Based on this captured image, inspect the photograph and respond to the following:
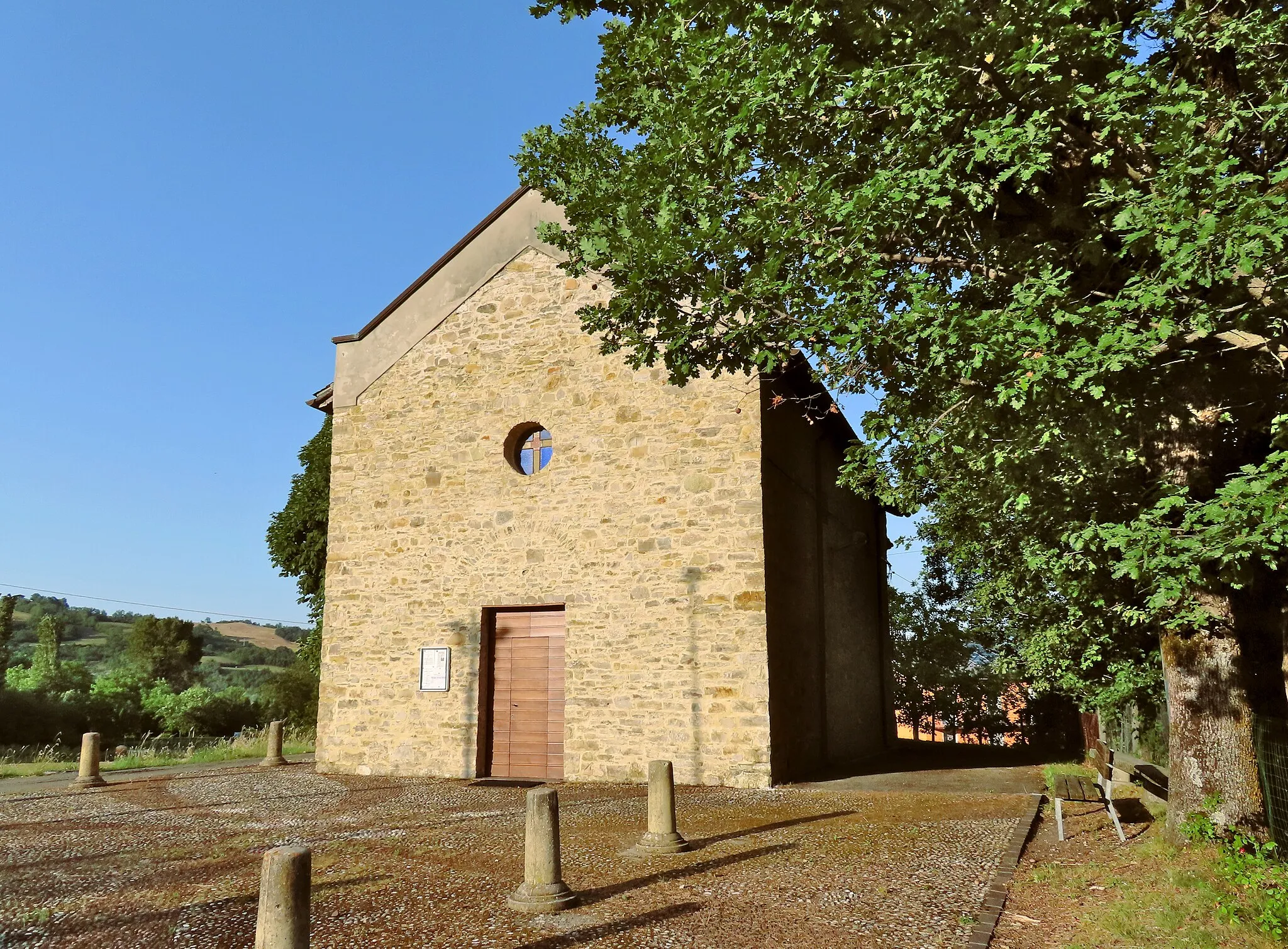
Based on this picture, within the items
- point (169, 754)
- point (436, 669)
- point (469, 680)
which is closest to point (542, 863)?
point (469, 680)

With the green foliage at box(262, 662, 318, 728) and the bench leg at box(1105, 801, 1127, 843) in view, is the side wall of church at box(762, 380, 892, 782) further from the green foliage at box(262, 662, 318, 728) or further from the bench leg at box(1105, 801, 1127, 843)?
the green foliage at box(262, 662, 318, 728)

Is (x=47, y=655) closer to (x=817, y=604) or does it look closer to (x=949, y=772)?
(x=817, y=604)

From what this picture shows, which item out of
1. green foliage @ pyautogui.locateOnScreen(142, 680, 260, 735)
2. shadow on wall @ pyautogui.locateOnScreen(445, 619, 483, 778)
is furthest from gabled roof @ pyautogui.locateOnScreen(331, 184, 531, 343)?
green foliage @ pyautogui.locateOnScreen(142, 680, 260, 735)

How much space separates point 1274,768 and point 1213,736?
456mm

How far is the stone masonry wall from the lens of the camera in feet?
36.0

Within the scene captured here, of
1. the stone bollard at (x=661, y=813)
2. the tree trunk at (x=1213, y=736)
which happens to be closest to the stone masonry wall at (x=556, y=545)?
the stone bollard at (x=661, y=813)

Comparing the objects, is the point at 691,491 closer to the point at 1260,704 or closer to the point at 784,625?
the point at 784,625

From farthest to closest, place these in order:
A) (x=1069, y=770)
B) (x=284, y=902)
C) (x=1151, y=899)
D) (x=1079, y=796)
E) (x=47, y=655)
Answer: (x=47, y=655), (x=1069, y=770), (x=1079, y=796), (x=1151, y=899), (x=284, y=902)

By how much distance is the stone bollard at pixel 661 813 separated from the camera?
22.5ft

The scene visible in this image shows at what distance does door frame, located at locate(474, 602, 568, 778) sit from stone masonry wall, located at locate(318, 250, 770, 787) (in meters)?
0.10

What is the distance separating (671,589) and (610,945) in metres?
6.73

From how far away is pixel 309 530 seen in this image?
18.7 meters

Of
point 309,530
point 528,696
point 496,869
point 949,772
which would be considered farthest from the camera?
point 309,530

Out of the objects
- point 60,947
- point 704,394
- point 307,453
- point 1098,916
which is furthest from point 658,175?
point 307,453
